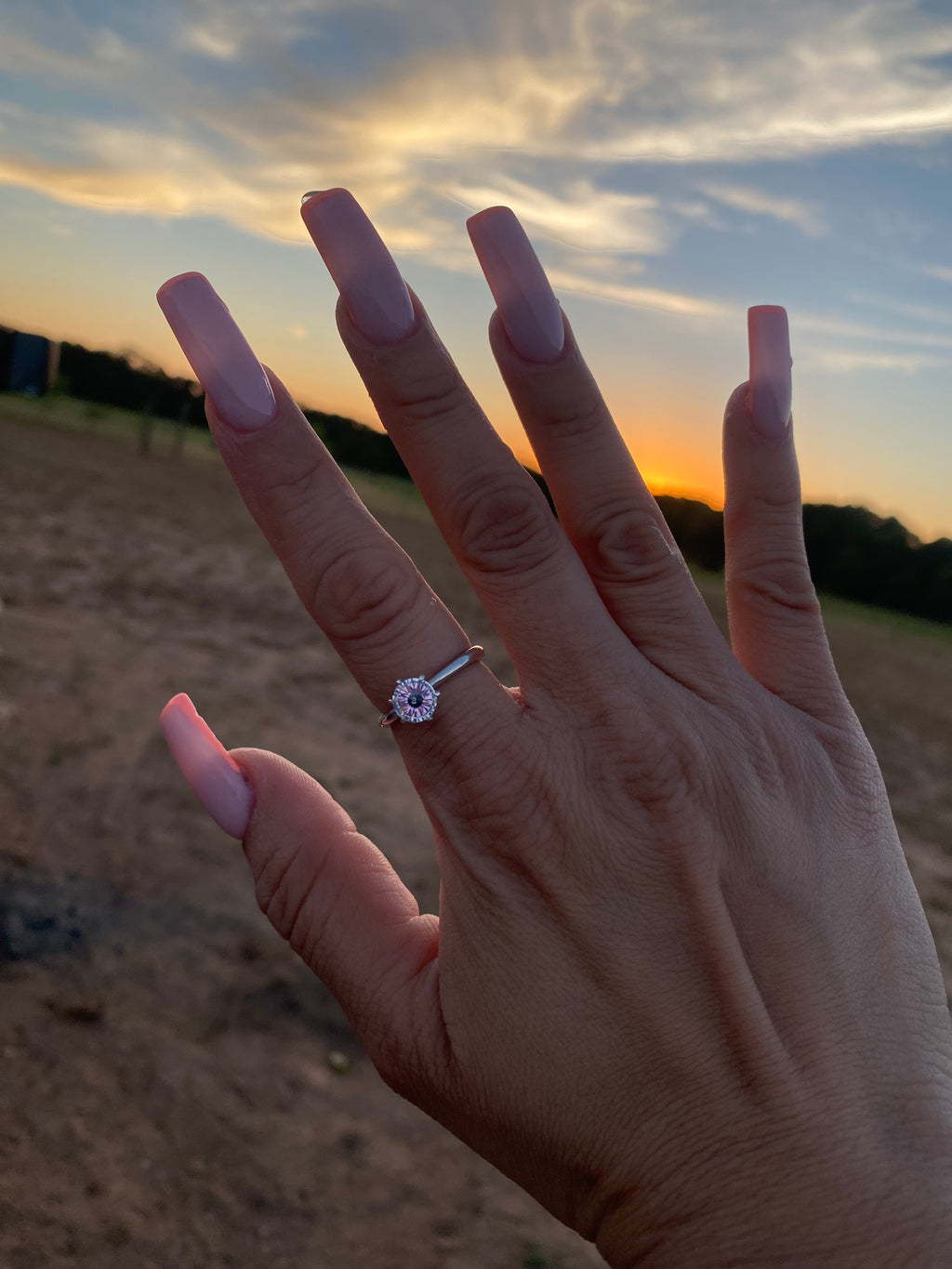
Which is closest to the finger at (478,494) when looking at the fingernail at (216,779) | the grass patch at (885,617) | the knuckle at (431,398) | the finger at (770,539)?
the knuckle at (431,398)

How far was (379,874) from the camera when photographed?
4.75 feet

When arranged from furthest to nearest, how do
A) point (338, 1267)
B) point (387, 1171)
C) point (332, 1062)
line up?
point (332, 1062), point (387, 1171), point (338, 1267)

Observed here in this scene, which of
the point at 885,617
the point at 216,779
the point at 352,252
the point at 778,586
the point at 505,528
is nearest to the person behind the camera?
the point at 352,252

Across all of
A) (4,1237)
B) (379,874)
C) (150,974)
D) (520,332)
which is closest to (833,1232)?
(379,874)

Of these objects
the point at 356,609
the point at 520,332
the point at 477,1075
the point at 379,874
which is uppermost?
the point at 520,332

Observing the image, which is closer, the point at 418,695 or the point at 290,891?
the point at 418,695

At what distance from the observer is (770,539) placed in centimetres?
172

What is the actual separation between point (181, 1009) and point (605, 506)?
1.95 metres

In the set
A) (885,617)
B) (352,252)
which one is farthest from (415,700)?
(885,617)

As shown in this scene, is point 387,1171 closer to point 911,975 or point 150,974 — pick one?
point 150,974

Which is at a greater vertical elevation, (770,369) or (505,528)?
(770,369)

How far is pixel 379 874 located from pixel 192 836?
2.08m

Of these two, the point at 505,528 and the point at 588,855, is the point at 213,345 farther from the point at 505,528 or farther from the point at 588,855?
the point at 588,855

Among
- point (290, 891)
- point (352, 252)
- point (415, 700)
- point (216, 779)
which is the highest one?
point (352, 252)
